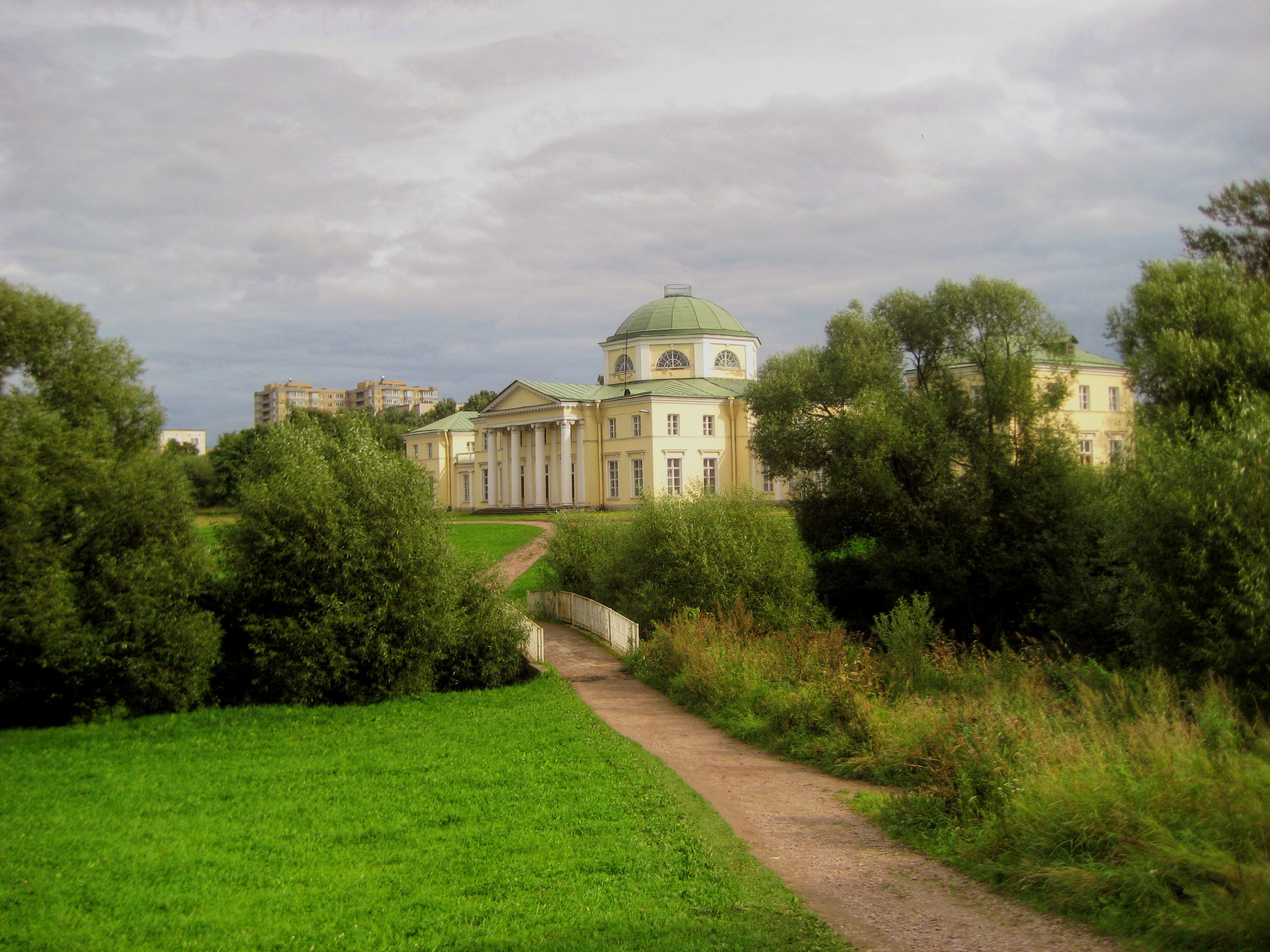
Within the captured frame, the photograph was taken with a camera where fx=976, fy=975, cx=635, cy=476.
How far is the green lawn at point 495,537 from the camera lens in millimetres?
38312

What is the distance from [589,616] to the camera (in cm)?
2614

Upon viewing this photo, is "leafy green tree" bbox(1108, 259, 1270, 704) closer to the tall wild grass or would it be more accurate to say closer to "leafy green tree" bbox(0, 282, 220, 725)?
the tall wild grass

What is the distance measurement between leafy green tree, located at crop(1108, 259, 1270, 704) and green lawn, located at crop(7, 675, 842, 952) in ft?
31.5

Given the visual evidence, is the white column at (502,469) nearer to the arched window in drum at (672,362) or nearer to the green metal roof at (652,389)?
the green metal roof at (652,389)

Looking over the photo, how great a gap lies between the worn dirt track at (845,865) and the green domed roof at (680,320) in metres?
44.1

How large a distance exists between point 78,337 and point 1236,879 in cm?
1969

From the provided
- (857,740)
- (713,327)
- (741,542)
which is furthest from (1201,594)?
(713,327)

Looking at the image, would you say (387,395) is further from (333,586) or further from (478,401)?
(333,586)

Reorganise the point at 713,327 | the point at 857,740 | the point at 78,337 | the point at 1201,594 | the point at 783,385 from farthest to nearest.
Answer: the point at 713,327
the point at 783,385
the point at 78,337
the point at 1201,594
the point at 857,740

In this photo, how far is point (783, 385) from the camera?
30.2 meters

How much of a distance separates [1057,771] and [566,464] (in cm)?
4693

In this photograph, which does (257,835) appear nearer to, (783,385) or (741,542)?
(741,542)

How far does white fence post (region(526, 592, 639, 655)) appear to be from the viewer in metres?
22.7

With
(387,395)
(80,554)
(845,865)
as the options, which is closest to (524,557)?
(80,554)
